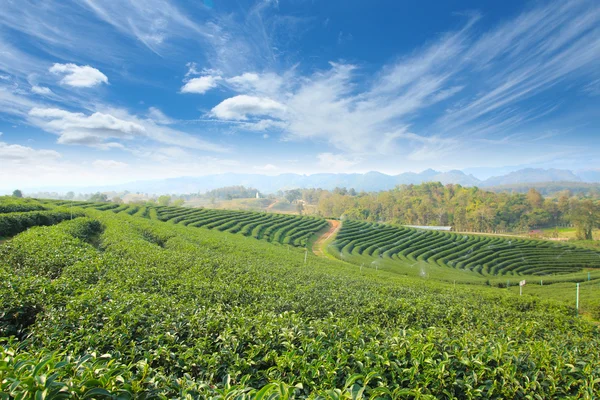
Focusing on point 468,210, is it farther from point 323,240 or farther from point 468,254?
point 323,240

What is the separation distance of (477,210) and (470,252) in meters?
42.9

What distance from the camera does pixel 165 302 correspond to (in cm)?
397

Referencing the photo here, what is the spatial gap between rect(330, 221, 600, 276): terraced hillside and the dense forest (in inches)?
1140

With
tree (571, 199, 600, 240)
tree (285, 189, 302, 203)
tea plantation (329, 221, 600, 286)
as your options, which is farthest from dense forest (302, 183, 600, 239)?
tree (285, 189, 302, 203)

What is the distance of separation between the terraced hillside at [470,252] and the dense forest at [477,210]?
1140 inches

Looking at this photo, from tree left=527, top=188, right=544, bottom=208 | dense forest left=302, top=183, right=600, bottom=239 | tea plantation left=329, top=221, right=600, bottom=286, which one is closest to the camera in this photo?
tea plantation left=329, top=221, right=600, bottom=286

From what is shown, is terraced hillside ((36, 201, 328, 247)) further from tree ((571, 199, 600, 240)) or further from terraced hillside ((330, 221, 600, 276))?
tree ((571, 199, 600, 240))

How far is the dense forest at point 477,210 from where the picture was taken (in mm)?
75038

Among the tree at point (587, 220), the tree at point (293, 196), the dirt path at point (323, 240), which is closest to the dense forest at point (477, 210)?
the tree at point (587, 220)

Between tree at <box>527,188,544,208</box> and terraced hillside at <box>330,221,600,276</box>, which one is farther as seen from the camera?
tree at <box>527,188,544,208</box>

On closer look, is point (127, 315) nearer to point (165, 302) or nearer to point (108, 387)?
point (165, 302)

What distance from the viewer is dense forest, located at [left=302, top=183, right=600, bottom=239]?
246 ft

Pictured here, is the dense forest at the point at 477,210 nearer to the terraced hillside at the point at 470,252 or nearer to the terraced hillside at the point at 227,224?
the terraced hillside at the point at 470,252

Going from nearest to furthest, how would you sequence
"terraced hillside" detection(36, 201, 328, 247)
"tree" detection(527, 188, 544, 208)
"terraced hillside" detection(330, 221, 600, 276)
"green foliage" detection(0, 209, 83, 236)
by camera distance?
"green foliage" detection(0, 209, 83, 236) < "terraced hillside" detection(36, 201, 328, 247) < "terraced hillside" detection(330, 221, 600, 276) < "tree" detection(527, 188, 544, 208)
